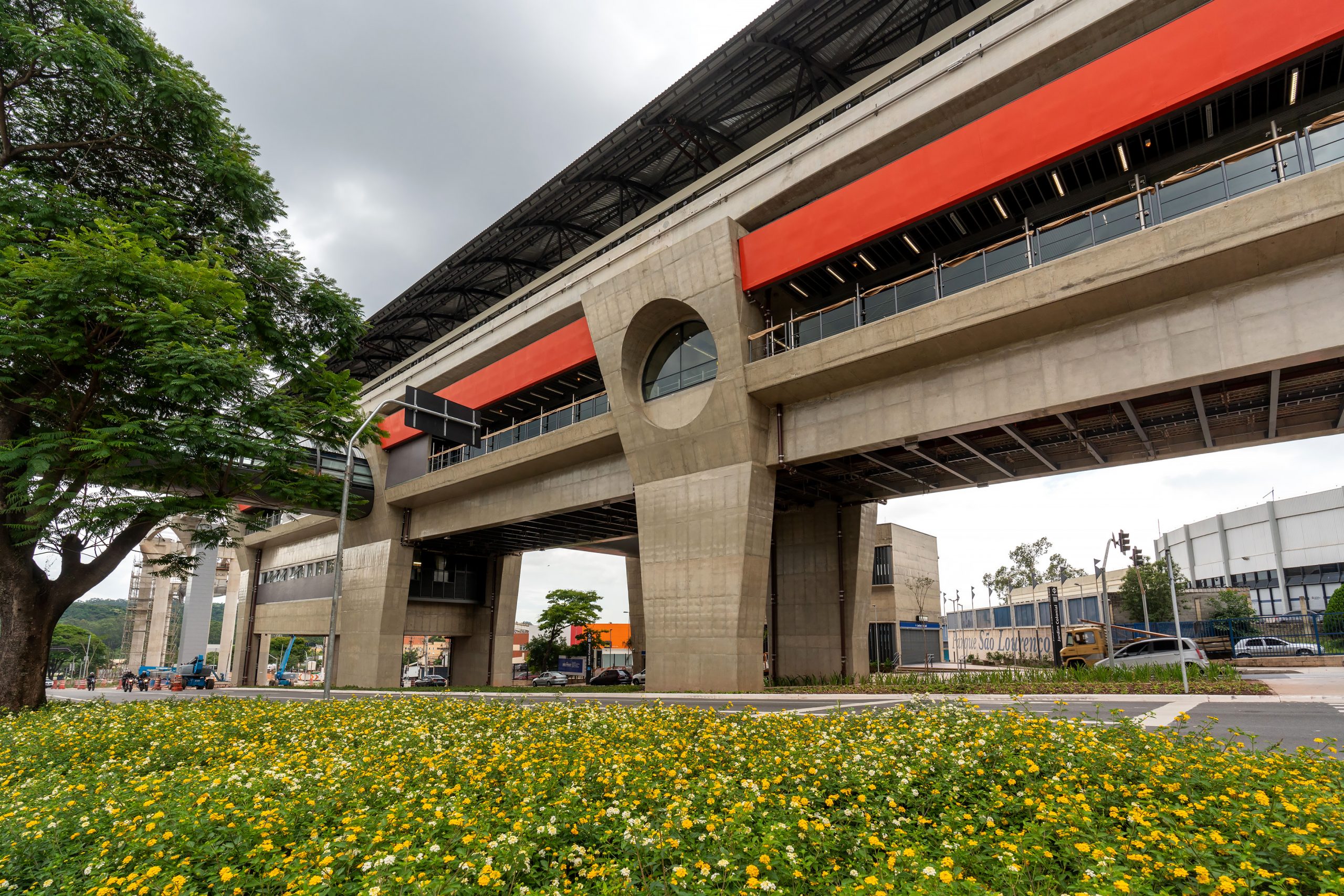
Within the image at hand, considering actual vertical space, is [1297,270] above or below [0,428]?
above

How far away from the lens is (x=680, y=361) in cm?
2622

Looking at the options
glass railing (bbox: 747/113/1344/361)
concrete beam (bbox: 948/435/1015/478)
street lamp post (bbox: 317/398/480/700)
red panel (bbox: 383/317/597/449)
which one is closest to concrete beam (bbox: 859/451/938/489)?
concrete beam (bbox: 948/435/1015/478)

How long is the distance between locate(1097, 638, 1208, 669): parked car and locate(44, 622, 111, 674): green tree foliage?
4462 inches

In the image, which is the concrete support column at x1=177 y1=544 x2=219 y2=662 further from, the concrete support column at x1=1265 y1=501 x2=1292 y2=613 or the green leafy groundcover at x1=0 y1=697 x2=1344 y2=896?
the concrete support column at x1=1265 y1=501 x2=1292 y2=613

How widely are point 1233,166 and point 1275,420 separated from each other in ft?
29.2

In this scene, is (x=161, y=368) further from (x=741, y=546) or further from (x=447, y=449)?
(x=447, y=449)

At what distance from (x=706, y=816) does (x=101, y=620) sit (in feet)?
750

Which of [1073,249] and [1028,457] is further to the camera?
[1028,457]

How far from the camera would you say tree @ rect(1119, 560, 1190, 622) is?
60.5 m

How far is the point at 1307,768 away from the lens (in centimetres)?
600

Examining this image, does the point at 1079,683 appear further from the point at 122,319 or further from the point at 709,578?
the point at 122,319

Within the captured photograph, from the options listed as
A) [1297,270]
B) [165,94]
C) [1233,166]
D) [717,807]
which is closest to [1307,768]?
[717,807]

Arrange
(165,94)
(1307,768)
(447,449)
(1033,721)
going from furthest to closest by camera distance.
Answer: (447,449) < (165,94) < (1033,721) < (1307,768)

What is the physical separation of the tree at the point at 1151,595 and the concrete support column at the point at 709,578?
166ft
